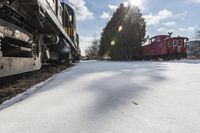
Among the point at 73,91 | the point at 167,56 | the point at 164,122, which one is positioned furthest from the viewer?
the point at 167,56

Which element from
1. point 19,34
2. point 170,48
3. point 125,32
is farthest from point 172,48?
point 19,34

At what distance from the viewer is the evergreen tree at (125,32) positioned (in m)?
30.5

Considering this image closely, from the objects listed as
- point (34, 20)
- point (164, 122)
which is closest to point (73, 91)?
point (164, 122)

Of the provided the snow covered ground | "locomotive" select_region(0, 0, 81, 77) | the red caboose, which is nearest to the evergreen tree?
the red caboose

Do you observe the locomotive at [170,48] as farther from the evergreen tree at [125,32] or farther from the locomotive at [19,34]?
the locomotive at [19,34]

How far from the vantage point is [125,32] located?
3041 centimetres

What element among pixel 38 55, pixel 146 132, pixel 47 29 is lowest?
pixel 146 132

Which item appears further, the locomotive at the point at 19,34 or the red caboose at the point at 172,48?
the red caboose at the point at 172,48

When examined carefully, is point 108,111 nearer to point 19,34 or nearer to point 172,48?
point 19,34

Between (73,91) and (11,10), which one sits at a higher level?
(11,10)

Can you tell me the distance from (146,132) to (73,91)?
1.85 m

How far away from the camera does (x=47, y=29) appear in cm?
791

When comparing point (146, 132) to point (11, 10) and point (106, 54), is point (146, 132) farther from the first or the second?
point (106, 54)

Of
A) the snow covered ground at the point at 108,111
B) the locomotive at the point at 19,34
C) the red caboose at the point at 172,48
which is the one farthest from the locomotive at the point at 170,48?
the snow covered ground at the point at 108,111
